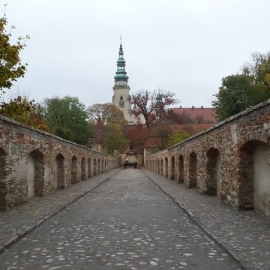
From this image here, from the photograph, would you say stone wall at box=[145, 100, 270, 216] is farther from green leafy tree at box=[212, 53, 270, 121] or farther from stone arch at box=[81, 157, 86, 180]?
green leafy tree at box=[212, 53, 270, 121]

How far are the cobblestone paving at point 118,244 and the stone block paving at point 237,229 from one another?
187mm

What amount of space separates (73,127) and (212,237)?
42.9 m

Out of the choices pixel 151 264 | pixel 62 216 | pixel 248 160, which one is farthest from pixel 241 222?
pixel 62 216

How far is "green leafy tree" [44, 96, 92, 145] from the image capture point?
47.9m

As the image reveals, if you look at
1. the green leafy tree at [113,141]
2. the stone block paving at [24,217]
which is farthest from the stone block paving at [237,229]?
the green leafy tree at [113,141]

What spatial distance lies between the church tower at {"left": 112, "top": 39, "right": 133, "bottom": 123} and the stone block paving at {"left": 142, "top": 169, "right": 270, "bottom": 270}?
262ft

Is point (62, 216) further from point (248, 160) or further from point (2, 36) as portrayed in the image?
point (2, 36)

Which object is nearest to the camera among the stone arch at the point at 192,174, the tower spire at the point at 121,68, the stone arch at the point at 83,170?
the stone arch at the point at 192,174

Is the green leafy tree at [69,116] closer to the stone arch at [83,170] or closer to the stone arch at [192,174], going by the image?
the stone arch at [83,170]

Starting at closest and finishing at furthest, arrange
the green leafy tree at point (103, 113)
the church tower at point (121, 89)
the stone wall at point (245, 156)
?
1. the stone wall at point (245, 156)
2. the green leafy tree at point (103, 113)
3. the church tower at point (121, 89)

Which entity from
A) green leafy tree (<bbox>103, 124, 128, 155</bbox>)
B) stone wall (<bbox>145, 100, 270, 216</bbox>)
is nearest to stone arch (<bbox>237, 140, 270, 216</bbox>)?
stone wall (<bbox>145, 100, 270, 216</bbox>)

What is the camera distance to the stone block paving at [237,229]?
545 centimetres

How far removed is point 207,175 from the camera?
14.1 metres

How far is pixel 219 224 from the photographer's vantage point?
26.4 feet
